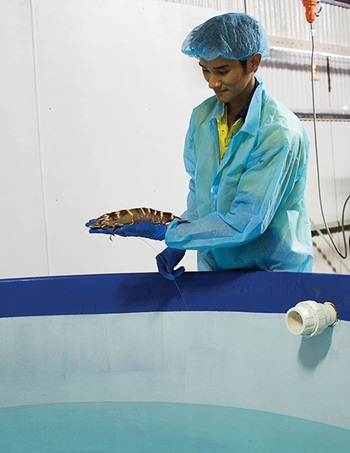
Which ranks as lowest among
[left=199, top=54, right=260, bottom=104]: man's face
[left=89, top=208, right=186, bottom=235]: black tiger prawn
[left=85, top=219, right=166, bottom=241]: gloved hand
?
[left=85, top=219, right=166, bottom=241]: gloved hand

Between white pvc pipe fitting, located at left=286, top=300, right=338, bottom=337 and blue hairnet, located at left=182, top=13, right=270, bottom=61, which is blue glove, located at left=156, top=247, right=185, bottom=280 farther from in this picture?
blue hairnet, located at left=182, top=13, right=270, bottom=61

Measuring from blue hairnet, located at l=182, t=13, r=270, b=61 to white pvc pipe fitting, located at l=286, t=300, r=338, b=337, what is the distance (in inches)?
23.5

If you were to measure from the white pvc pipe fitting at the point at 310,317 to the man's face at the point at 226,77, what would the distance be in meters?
0.53

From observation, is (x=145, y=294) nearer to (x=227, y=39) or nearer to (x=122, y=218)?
(x=122, y=218)

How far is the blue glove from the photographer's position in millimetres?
1615

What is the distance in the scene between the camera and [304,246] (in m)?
1.67

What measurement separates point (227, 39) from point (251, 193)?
0.36m

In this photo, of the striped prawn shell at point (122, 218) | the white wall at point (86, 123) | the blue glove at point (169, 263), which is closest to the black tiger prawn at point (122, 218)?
the striped prawn shell at point (122, 218)

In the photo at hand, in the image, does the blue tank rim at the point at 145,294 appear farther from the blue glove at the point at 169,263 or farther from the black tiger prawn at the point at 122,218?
the black tiger prawn at the point at 122,218

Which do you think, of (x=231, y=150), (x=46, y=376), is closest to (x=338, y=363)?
(x=231, y=150)

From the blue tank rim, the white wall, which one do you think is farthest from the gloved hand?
the white wall

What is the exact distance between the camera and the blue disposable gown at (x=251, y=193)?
1.50 m

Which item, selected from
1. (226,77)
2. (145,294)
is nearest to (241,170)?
(226,77)

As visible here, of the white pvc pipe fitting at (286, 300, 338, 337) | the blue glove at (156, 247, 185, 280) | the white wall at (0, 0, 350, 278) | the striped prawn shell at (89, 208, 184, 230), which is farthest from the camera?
the white wall at (0, 0, 350, 278)
